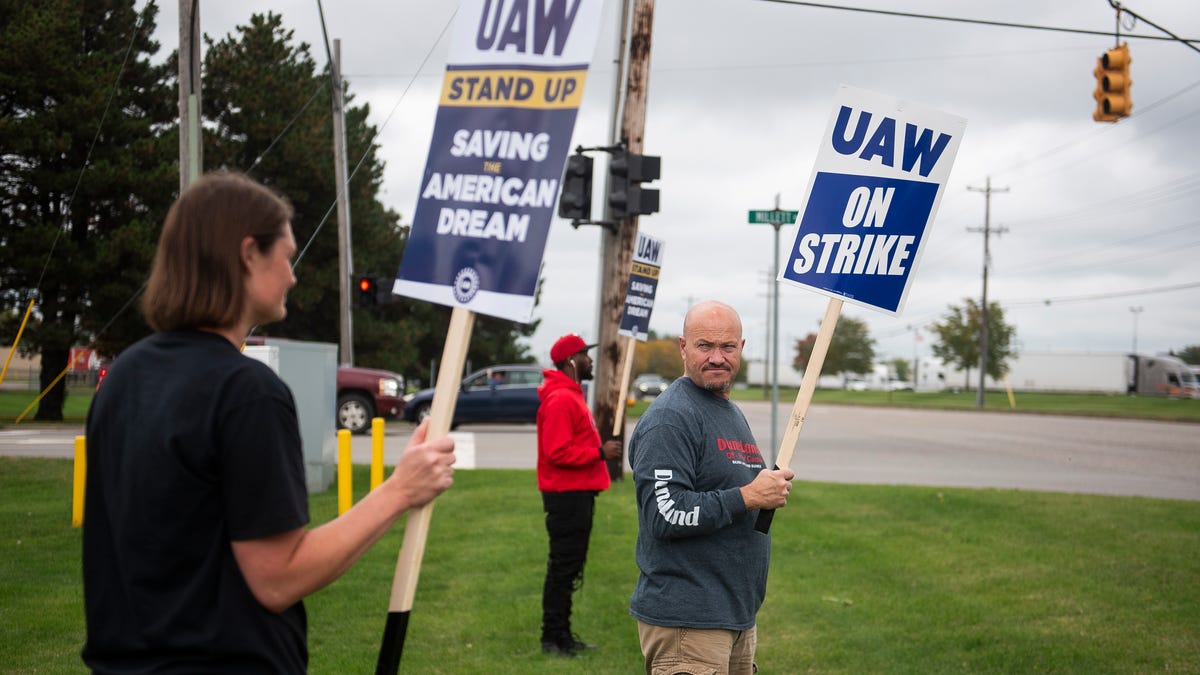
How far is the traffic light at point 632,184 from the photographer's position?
1274 cm

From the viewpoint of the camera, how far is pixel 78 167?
22078 millimetres

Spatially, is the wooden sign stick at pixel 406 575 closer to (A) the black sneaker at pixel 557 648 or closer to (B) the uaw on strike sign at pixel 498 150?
(B) the uaw on strike sign at pixel 498 150

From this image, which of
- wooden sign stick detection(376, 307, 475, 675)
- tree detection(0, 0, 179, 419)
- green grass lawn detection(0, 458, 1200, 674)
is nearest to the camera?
wooden sign stick detection(376, 307, 475, 675)

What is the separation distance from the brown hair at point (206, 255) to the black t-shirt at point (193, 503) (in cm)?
6

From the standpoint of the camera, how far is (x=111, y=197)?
82.9ft

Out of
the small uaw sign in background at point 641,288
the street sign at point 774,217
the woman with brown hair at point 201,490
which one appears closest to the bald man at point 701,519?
the woman with brown hair at point 201,490

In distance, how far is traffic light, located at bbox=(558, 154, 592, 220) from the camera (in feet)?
40.9

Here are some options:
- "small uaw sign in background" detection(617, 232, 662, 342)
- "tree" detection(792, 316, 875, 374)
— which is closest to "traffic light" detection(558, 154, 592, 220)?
"small uaw sign in background" detection(617, 232, 662, 342)

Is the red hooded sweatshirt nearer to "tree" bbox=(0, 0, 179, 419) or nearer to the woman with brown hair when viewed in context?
the woman with brown hair

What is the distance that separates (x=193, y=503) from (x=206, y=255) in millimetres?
471

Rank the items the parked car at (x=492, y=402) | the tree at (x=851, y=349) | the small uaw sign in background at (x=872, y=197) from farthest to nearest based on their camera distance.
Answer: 1. the tree at (x=851, y=349)
2. the parked car at (x=492, y=402)
3. the small uaw sign in background at (x=872, y=197)

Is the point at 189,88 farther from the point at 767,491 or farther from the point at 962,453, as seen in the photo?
the point at 962,453

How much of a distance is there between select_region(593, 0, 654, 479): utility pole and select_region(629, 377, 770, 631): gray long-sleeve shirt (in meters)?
10.3

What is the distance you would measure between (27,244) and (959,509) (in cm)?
1959
